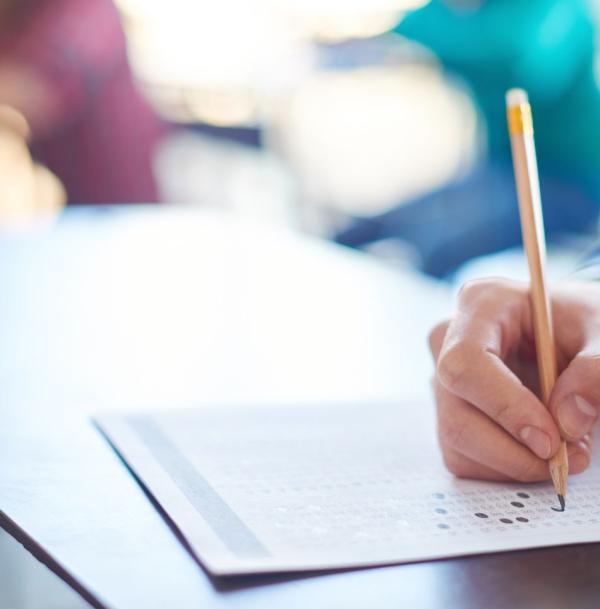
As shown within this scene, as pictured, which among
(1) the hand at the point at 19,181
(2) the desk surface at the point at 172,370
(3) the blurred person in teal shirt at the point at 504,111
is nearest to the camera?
(2) the desk surface at the point at 172,370

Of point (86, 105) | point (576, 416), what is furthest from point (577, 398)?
point (86, 105)

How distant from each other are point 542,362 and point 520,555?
0.12 m

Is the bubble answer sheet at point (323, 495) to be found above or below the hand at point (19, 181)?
above

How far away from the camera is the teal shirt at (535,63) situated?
9.98 ft

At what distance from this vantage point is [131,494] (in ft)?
1.59

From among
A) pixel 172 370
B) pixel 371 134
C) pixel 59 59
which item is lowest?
pixel 371 134

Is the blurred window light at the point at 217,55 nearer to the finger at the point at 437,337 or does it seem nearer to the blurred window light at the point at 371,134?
the blurred window light at the point at 371,134

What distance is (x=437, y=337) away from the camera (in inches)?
23.7

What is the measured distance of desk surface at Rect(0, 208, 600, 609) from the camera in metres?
0.39

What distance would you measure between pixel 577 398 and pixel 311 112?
11.3ft

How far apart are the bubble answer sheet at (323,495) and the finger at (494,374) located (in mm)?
35

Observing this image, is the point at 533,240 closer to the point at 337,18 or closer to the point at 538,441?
the point at 538,441

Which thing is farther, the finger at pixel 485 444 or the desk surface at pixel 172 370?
the finger at pixel 485 444

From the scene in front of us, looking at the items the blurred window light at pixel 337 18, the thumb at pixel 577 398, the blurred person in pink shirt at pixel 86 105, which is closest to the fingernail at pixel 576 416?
the thumb at pixel 577 398
